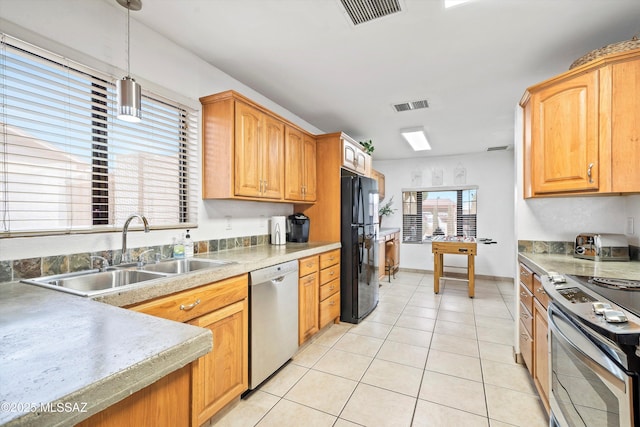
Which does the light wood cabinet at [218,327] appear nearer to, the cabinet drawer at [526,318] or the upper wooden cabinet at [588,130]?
the cabinet drawer at [526,318]

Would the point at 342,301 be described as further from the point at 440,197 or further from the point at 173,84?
the point at 440,197

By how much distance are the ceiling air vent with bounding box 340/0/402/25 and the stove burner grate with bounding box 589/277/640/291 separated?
1.92m

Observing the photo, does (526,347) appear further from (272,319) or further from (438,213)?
(438,213)

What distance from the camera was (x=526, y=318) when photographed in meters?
2.20

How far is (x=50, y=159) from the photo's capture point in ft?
5.14

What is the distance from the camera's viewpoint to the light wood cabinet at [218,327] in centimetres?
151

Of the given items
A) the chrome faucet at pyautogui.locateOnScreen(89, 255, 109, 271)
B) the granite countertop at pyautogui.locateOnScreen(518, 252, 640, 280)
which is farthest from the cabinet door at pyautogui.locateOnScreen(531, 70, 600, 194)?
the chrome faucet at pyautogui.locateOnScreen(89, 255, 109, 271)

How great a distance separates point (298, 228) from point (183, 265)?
1.39 m

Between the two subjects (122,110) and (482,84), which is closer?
(122,110)

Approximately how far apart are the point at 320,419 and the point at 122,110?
6.80 ft

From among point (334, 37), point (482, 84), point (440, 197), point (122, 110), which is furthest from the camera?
point (440, 197)

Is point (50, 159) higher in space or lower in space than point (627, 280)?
higher

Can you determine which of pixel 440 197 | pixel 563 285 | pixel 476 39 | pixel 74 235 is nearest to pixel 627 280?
pixel 563 285

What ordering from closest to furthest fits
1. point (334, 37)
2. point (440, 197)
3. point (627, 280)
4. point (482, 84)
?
point (627, 280) < point (334, 37) < point (482, 84) < point (440, 197)
